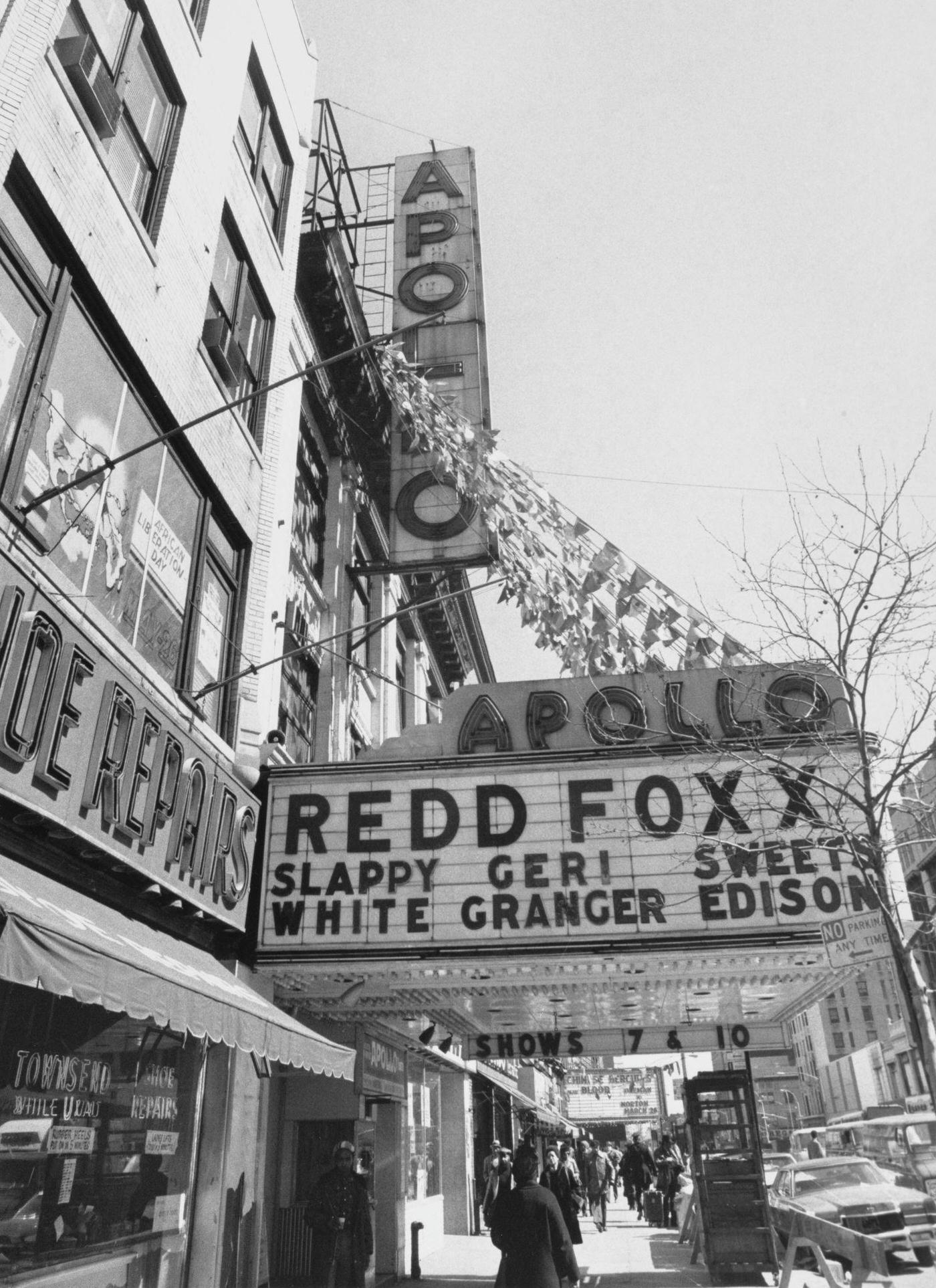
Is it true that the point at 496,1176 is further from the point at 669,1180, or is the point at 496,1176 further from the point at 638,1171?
the point at 638,1171

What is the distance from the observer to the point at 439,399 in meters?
16.2

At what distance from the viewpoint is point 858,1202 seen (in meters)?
13.8

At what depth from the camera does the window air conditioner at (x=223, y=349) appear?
12.0 m

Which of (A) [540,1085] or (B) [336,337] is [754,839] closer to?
(B) [336,337]

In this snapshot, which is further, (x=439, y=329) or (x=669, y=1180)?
(x=669, y=1180)

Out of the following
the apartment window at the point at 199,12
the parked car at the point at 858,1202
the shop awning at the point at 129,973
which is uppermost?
the apartment window at the point at 199,12

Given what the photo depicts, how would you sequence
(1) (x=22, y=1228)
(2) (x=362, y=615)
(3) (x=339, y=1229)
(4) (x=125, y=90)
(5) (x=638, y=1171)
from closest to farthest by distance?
(1) (x=22, y=1228)
(4) (x=125, y=90)
(3) (x=339, y=1229)
(2) (x=362, y=615)
(5) (x=638, y=1171)

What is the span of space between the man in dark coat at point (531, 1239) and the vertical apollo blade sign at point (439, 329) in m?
10.5

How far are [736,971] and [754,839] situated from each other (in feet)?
5.94

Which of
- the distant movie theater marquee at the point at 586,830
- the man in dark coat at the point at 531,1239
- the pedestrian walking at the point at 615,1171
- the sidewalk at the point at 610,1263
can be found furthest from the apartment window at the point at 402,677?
the pedestrian walking at the point at 615,1171

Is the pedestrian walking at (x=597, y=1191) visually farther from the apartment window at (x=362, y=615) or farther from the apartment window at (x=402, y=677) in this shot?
the apartment window at (x=362, y=615)

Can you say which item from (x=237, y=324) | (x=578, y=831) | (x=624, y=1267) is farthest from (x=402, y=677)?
(x=578, y=831)

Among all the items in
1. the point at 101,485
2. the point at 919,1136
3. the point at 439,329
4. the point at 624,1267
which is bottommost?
the point at 624,1267

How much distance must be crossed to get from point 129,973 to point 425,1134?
16.1m
